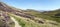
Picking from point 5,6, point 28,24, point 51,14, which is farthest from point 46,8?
point 5,6

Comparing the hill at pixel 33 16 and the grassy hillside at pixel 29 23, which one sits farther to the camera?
the hill at pixel 33 16

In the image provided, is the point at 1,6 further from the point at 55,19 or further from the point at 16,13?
the point at 55,19

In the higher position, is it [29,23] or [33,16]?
[33,16]

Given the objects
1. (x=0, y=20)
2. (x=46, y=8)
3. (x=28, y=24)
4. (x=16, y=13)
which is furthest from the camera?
(x=46, y=8)

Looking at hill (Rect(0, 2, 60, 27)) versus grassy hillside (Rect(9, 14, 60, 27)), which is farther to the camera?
hill (Rect(0, 2, 60, 27))

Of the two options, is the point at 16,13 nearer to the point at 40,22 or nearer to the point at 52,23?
the point at 40,22

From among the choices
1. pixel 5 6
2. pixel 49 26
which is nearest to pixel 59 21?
pixel 49 26

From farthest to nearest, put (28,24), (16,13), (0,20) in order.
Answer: (16,13), (28,24), (0,20)

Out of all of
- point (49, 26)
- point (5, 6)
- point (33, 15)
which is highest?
point (5, 6)

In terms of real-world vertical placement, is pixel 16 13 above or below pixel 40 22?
above

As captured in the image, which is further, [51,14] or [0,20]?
[51,14]

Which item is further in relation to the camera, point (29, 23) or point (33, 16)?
point (33, 16)
